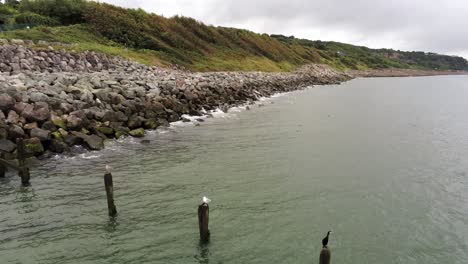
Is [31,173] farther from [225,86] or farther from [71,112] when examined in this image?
[225,86]

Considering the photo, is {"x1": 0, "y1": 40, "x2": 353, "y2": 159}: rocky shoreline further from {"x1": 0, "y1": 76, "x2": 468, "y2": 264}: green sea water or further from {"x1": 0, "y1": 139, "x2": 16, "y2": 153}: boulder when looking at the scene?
{"x1": 0, "y1": 76, "x2": 468, "y2": 264}: green sea water

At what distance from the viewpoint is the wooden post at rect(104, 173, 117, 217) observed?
12712mm

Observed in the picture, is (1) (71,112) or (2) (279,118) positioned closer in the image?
(1) (71,112)

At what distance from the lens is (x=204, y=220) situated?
1093 cm

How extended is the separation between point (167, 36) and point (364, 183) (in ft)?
181

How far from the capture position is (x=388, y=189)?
16500 mm

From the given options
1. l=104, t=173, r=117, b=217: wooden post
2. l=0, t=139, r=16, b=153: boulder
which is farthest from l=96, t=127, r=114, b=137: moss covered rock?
l=104, t=173, r=117, b=217: wooden post

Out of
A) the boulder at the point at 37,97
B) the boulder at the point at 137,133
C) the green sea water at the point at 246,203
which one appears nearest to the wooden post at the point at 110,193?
the green sea water at the point at 246,203

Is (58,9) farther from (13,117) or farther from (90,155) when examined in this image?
(90,155)

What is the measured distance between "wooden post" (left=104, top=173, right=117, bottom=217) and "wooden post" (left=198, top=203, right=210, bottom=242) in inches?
143

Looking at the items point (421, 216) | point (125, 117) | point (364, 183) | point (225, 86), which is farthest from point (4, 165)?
point (225, 86)

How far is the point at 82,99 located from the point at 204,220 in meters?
17.2

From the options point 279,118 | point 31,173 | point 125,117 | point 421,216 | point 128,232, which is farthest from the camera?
point 279,118

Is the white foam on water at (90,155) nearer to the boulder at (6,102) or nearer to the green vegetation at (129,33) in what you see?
the boulder at (6,102)
